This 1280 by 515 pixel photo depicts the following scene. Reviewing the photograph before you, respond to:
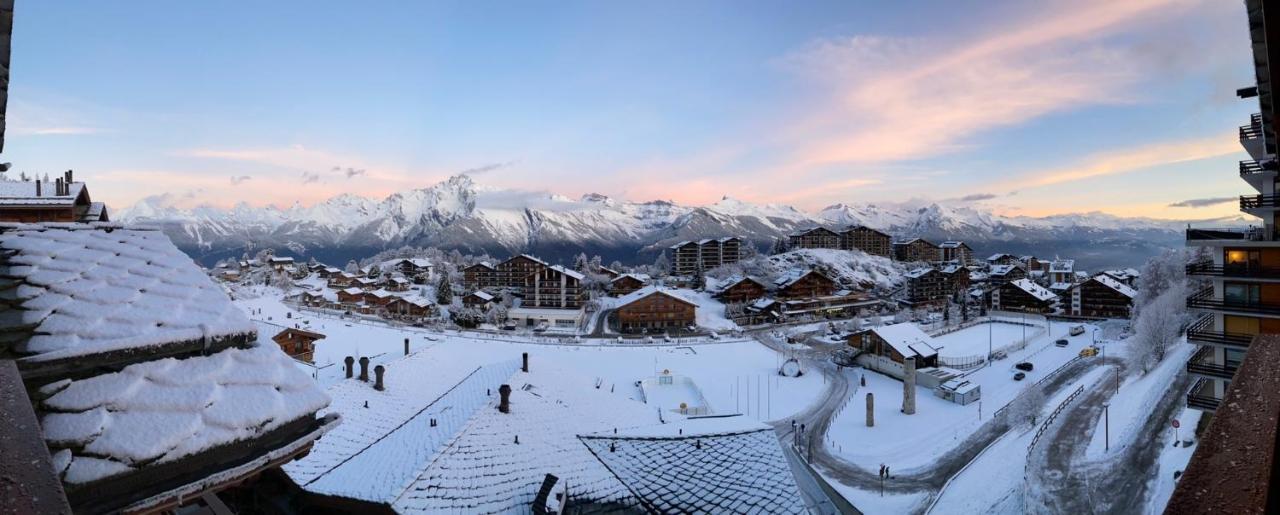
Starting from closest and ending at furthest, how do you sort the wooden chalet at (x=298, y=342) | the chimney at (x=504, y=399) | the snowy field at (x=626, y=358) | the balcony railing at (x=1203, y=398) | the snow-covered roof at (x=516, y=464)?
the snow-covered roof at (x=516, y=464), the chimney at (x=504, y=399), the balcony railing at (x=1203, y=398), the wooden chalet at (x=298, y=342), the snowy field at (x=626, y=358)

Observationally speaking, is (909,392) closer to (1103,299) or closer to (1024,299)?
(1103,299)

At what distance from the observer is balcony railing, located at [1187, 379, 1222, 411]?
500 inches

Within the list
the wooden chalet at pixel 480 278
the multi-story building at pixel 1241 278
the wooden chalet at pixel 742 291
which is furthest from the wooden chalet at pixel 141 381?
the wooden chalet at pixel 480 278

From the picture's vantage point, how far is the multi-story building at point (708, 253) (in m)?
76.6

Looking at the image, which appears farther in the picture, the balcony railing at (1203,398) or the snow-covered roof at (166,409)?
the balcony railing at (1203,398)

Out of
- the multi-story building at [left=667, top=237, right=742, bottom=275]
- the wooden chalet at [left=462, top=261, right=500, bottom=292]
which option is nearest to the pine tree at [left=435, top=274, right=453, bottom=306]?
the wooden chalet at [left=462, top=261, right=500, bottom=292]

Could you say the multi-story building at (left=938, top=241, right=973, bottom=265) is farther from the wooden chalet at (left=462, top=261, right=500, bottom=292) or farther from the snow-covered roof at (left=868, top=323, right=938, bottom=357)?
the wooden chalet at (left=462, top=261, right=500, bottom=292)

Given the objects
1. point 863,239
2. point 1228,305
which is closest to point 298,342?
point 1228,305

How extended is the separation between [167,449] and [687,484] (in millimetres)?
8012

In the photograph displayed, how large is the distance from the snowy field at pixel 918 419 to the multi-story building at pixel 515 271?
3720 cm

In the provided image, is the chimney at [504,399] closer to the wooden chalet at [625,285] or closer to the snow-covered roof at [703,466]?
the snow-covered roof at [703,466]

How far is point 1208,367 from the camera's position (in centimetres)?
1279

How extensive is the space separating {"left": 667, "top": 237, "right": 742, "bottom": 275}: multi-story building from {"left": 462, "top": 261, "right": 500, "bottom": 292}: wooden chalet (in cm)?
2642

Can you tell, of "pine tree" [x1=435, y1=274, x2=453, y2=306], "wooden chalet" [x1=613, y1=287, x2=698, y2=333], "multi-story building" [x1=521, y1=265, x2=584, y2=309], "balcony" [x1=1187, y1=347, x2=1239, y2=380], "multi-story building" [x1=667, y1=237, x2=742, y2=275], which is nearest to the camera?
"balcony" [x1=1187, y1=347, x2=1239, y2=380]
